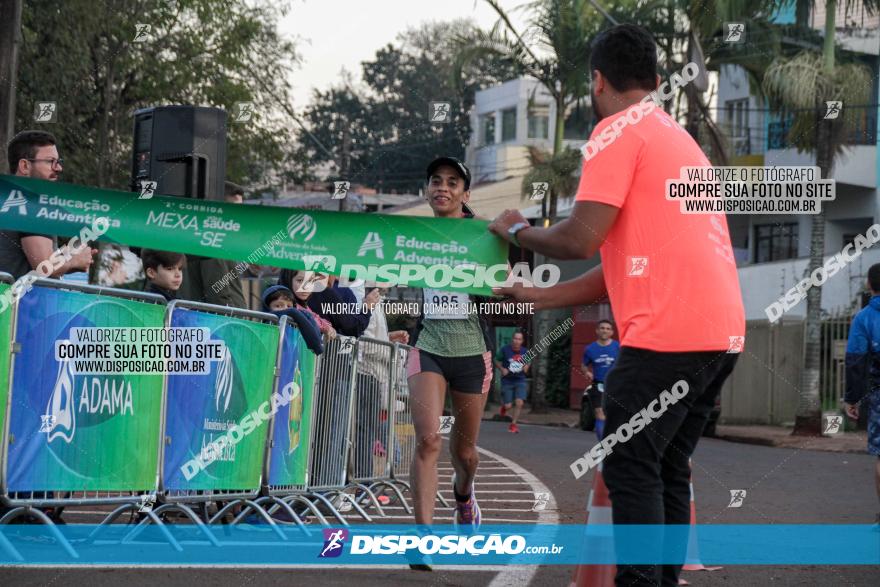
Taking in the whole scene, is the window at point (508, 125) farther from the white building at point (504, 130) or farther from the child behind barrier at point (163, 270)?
the child behind barrier at point (163, 270)

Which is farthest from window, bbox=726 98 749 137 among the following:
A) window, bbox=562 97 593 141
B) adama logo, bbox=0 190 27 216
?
adama logo, bbox=0 190 27 216

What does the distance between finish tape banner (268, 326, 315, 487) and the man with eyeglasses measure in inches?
60.9

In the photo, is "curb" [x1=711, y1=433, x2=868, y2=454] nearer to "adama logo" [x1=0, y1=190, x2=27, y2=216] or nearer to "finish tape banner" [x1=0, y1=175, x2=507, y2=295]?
"finish tape banner" [x1=0, y1=175, x2=507, y2=295]

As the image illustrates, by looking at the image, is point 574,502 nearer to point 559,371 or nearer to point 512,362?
point 512,362

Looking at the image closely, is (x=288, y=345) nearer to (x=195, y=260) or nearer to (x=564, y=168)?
(x=195, y=260)

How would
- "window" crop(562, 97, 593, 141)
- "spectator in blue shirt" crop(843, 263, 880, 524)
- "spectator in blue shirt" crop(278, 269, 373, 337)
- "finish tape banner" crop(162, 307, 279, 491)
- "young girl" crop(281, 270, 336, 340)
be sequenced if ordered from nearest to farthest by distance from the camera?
"finish tape banner" crop(162, 307, 279, 491), "young girl" crop(281, 270, 336, 340), "spectator in blue shirt" crop(843, 263, 880, 524), "spectator in blue shirt" crop(278, 269, 373, 337), "window" crop(562, 97, 593, 141)

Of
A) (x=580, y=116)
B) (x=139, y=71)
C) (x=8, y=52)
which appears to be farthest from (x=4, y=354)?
(x=580, y=116)

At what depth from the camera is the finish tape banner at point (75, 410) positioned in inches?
258

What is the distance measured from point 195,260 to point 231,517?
2.17 meters

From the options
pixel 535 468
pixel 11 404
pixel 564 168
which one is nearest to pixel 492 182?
pixel 564 168

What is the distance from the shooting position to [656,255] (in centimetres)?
454

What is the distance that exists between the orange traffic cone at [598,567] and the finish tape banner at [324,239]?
0.87 meters

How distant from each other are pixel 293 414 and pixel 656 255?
15.2ft

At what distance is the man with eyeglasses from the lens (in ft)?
23.6
